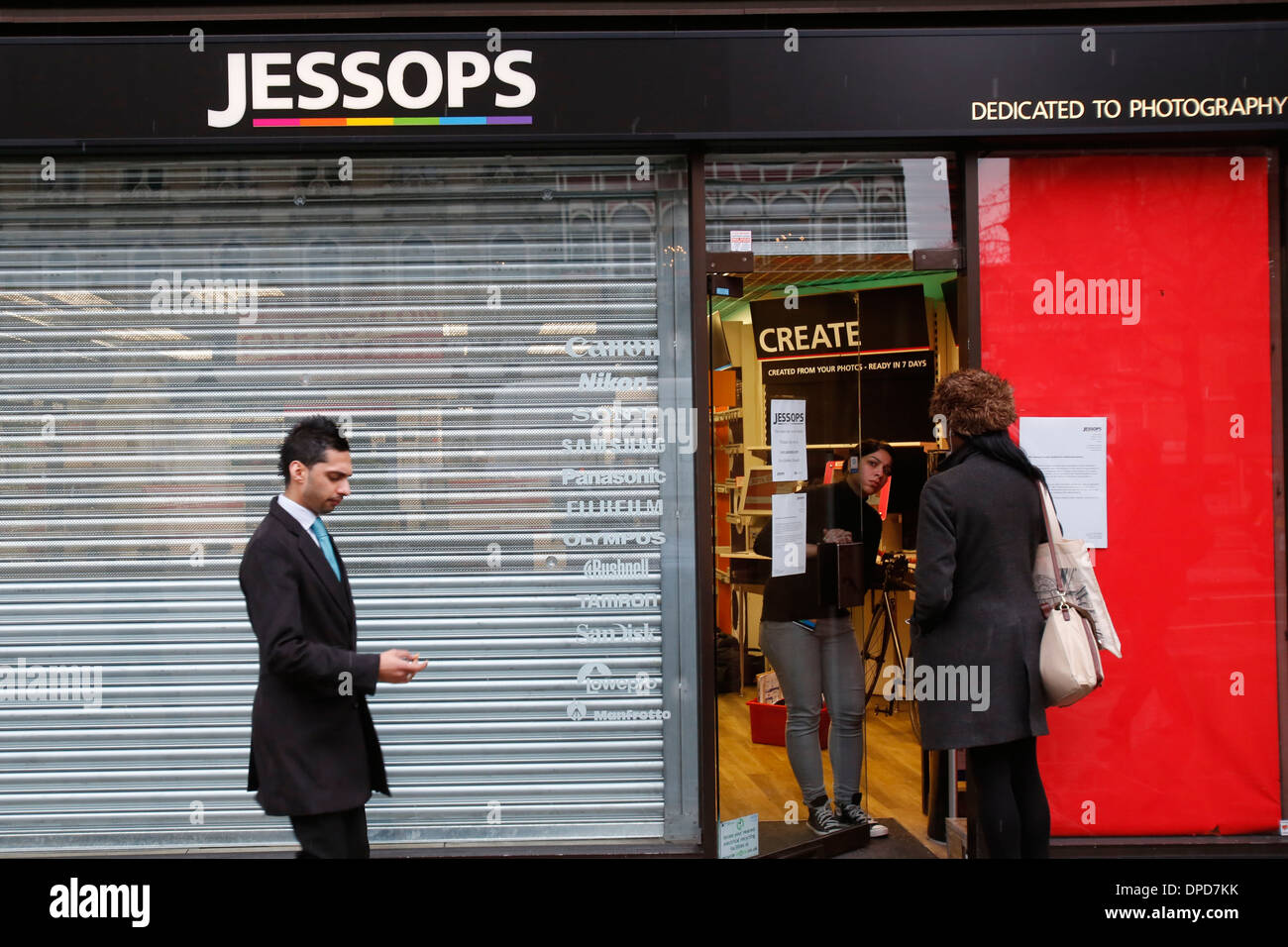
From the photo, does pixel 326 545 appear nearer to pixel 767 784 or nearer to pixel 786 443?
pixel 786 443

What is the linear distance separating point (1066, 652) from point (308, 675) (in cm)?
257

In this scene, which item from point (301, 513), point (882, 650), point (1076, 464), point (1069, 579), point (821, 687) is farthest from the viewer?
point (882, 650)

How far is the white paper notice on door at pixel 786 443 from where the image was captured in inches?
193

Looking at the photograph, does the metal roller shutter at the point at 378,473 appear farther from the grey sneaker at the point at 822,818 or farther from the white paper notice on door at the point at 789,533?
the grey sneaker at the point at 822,818

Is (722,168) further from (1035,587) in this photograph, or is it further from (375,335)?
(1035,587)

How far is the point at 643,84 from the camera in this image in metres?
4.45

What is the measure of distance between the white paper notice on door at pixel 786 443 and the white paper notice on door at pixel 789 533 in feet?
0.37

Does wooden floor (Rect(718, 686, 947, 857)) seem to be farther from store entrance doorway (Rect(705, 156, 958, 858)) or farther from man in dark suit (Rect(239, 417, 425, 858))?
man in dark suit (Rect(239, 417, 425, 858))

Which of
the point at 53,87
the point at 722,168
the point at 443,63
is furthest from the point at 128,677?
the point at 722,168

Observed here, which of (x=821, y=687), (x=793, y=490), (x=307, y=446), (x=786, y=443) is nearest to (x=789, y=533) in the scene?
(x=793, y=490)

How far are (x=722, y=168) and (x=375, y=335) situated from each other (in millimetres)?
1801

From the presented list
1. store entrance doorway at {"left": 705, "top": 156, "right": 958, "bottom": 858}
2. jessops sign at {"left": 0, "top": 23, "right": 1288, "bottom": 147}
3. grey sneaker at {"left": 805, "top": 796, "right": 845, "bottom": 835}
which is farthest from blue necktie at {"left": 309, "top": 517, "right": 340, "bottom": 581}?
grey sneaker at {"left": 805, "top": 796, "right": 845, "bottom": 835}
